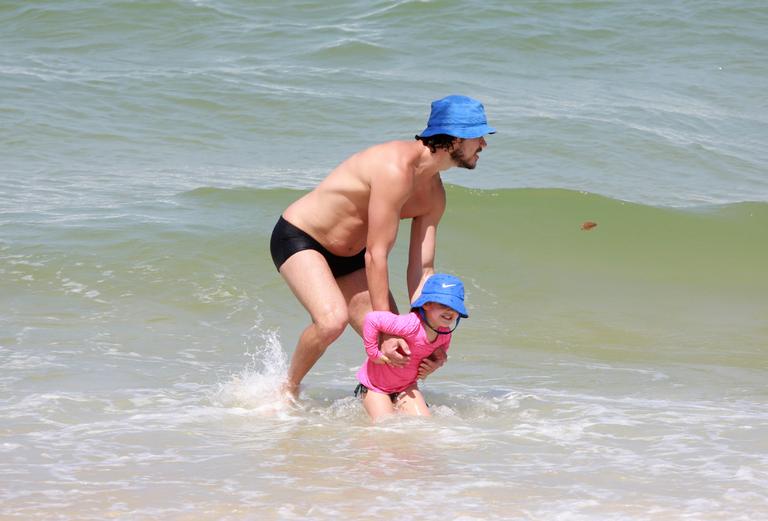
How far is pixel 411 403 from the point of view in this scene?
5.41 metres

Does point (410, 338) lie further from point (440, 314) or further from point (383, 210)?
point (383, 210)

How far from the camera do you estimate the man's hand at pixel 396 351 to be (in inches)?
201

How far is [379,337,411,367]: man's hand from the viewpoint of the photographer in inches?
201

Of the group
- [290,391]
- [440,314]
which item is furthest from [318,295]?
[290,391]

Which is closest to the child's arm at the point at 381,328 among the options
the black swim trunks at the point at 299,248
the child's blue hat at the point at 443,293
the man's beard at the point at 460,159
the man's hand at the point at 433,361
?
the child's blue hat at the point at 443,293

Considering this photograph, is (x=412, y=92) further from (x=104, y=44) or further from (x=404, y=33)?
(x=104, y=44)

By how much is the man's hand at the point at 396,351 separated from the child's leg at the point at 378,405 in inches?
11.7

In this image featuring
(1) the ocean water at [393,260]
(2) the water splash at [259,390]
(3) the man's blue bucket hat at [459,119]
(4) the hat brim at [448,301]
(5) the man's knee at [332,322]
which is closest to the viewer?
(1) the ocean water at [393,260]

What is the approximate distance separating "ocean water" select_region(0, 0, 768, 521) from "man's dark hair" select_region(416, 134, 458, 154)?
4.11 feet

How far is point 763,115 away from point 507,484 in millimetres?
12533

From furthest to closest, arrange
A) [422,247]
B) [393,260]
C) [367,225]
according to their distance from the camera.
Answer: [393,260] < [422,247] < [367,225]

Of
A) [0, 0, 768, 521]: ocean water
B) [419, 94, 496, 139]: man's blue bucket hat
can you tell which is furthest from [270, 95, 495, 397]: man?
[0, 0, 768, 521]: ocean water

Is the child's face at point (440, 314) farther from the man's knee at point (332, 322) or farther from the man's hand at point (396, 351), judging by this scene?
the man's knee at point (332, 322)

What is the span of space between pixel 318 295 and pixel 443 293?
0.59 metres
